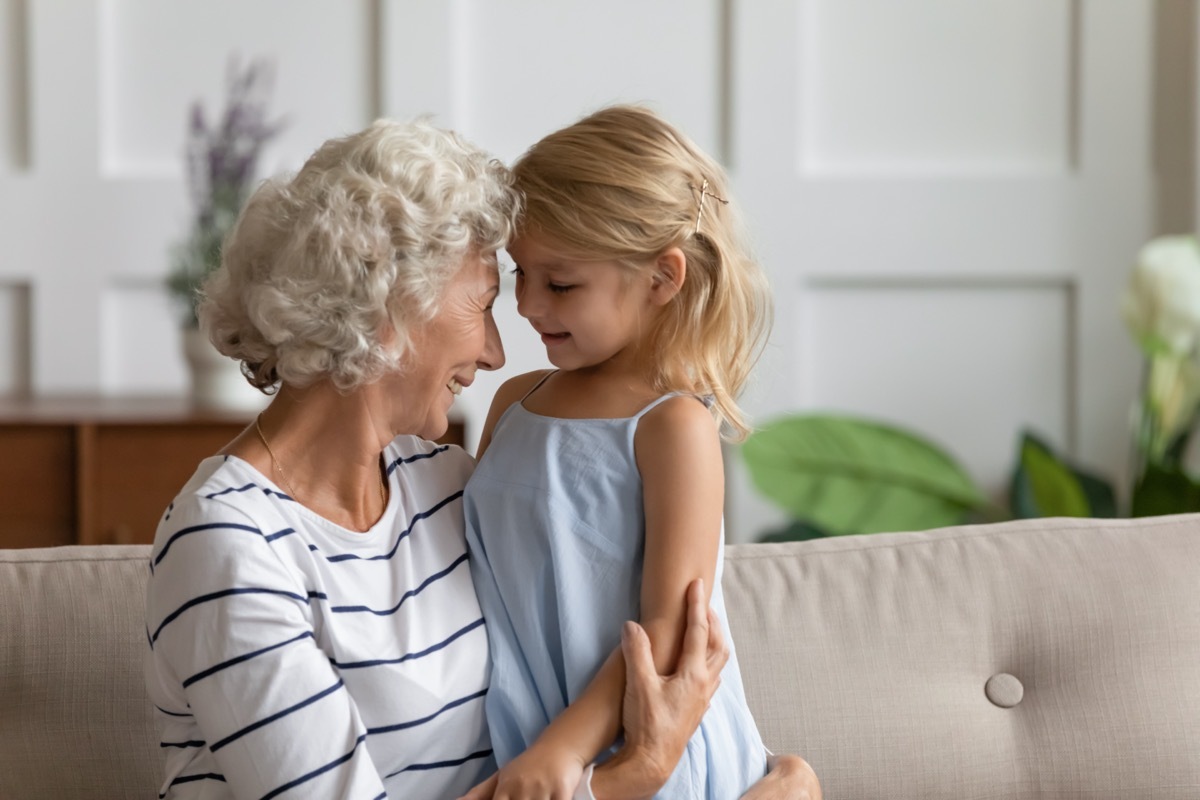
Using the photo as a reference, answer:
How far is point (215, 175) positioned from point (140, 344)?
48 cm

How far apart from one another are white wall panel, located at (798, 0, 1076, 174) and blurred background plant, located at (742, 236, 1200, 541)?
441mm

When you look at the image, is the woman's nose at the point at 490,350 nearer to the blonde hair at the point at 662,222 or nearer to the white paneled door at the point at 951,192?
the blonde hair at the point at 662,222

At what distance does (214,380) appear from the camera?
2619 millimetres

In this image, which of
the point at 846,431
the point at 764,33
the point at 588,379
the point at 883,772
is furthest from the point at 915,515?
the point at 588,379

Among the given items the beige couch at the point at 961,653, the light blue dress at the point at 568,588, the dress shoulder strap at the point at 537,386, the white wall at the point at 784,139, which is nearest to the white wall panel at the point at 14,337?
the white wall at the point at 784,139

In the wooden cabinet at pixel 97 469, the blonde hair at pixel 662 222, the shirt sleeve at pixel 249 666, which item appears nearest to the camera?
the shirt sleeve at pixel 249 666

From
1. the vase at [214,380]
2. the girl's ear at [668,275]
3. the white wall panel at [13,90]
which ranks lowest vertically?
the vase at [214,380]

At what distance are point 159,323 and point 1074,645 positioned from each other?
83.9 inches

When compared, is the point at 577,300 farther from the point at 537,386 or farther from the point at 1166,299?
the point at 1166,299

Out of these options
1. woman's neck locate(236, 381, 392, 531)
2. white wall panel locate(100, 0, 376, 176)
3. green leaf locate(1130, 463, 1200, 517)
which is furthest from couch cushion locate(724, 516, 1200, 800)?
white wall panel locate(100, 0, 376, 176)

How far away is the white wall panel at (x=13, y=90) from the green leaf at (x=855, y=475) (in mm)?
1729

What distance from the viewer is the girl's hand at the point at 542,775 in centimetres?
119

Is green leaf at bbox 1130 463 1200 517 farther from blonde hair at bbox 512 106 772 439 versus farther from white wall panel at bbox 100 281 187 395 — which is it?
white wall panel at bbox 100 281 187 395

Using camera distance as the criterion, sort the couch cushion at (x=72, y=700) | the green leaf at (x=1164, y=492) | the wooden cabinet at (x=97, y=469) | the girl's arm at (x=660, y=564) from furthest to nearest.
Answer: the green leaf at (x=1164, y=492), the wooden cabinet at (x=97, y=469), the couch cushion at (x=72, y=700), the girl's arm at (x=660, y=564)
